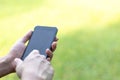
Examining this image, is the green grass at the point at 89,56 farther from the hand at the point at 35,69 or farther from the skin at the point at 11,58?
the hand at the point at 35,69

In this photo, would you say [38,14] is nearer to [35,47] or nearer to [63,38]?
[63,38]

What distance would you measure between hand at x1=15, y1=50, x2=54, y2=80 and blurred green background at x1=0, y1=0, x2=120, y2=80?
160 cm

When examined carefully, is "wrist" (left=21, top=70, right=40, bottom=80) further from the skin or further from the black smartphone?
the skin

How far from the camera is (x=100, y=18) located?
3.83 metres

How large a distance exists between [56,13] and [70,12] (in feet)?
0.49

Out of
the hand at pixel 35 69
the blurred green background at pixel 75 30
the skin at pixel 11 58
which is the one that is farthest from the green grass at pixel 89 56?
the hand at pixel 35 69

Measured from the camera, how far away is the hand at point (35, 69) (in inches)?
47.3

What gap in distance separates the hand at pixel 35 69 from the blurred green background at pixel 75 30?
1.60 metres

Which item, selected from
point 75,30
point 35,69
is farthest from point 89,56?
point 35,69

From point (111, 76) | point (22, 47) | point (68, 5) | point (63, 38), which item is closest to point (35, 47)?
point (22, 47)

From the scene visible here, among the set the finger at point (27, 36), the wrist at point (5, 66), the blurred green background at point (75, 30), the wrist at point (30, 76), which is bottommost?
the blurred green background at point (75, 30)

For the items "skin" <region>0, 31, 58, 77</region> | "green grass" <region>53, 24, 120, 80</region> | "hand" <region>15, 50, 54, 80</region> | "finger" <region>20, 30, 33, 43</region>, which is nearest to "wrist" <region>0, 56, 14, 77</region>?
"skin" <region>0, 31, 58, 77</region>

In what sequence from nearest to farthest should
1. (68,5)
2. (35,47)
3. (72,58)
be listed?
(35,47) < (72,58) < (68,5)

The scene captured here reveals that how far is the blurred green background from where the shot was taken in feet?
9.71
